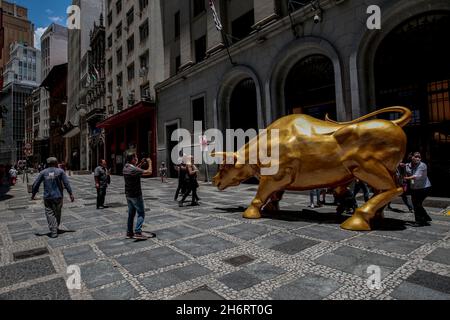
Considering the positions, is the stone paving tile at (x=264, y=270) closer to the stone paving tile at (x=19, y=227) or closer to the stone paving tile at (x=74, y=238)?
the stone paving tile at (x=74, y=238)

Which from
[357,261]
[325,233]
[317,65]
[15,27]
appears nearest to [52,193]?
[325,233]

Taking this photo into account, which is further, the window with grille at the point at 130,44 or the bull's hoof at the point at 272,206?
the window with grille at the point at 130,44

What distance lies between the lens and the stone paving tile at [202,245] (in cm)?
466

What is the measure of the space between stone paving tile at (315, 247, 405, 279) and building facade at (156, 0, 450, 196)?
324 inches

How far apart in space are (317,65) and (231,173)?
8.75 metres

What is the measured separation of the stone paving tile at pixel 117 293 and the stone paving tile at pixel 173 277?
186 mm

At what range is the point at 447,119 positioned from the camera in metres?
10.1

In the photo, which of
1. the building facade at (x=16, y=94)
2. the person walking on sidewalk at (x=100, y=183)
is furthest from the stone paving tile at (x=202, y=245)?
the building facade at (x=16, y=94)

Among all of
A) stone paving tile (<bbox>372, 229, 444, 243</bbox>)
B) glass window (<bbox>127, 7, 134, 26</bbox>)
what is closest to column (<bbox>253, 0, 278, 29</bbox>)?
stone paving tile (<bbox>372, 229, 444, 243</bbox>)

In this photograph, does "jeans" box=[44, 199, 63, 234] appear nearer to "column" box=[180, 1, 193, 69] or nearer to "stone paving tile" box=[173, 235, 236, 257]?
"stone paving tile" box=[173, 235, 236, 257]

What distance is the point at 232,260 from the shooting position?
165 inches

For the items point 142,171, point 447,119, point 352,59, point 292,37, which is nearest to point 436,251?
point 142,171

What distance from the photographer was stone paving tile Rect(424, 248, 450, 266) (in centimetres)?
395
